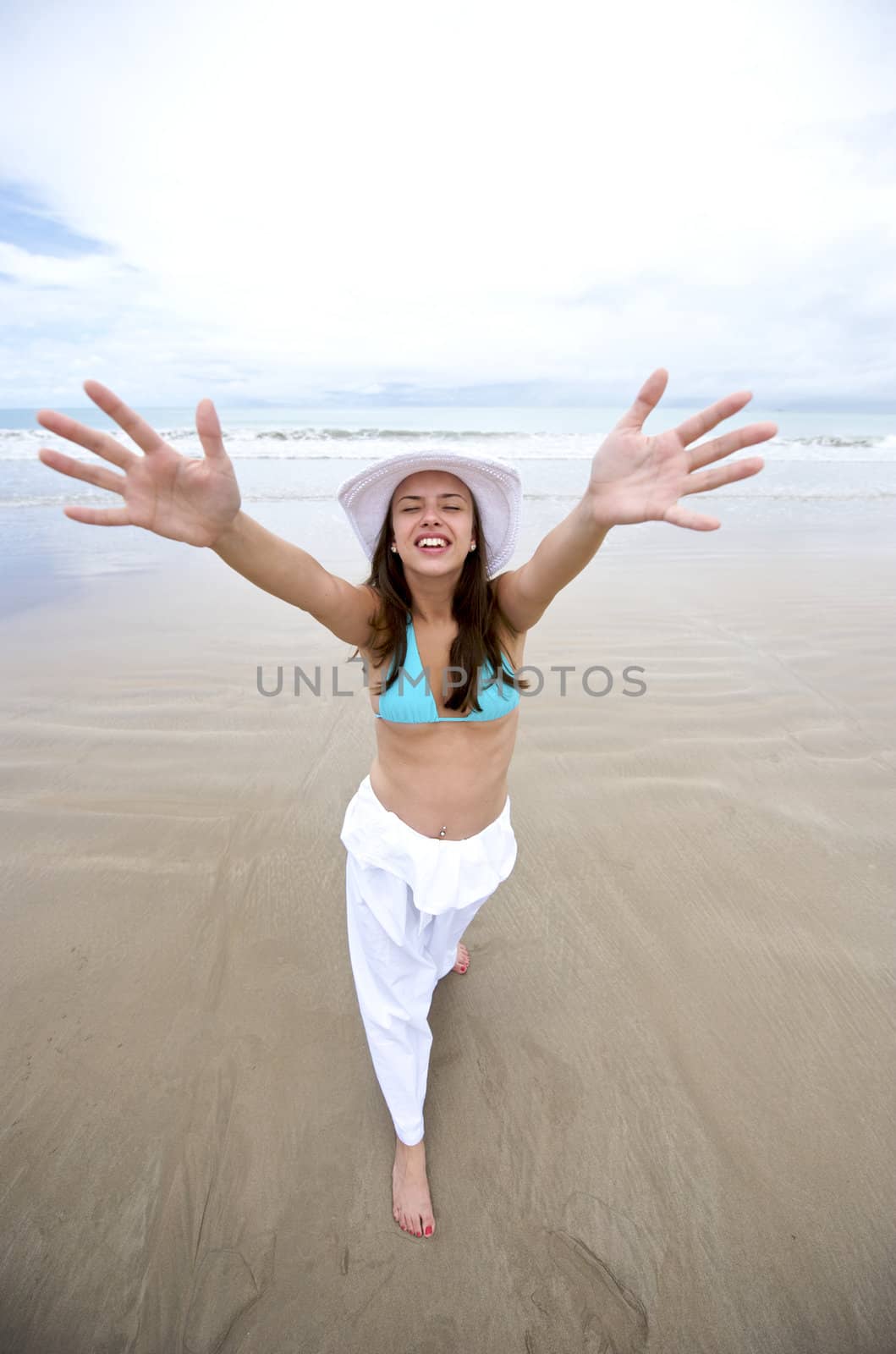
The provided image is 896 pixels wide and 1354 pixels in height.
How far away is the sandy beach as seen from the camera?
5.48ft

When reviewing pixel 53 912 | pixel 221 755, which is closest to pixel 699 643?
pixel 221 755

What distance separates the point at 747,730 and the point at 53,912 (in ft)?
12.7

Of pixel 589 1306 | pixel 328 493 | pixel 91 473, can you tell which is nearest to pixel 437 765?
pixel 91 473

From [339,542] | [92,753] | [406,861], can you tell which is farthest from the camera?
[339,542]

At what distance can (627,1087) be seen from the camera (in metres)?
2.13

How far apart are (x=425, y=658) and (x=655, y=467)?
80cm

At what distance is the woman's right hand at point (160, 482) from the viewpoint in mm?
1479

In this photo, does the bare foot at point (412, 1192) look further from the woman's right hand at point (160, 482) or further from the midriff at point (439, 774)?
the woman's right hand at point (160, 482)

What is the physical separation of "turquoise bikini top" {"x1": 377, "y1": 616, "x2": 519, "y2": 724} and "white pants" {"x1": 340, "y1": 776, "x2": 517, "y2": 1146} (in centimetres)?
30

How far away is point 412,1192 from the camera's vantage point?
1829mm

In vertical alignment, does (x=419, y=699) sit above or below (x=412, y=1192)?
above

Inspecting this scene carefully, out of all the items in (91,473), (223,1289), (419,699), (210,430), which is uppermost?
(210,430)

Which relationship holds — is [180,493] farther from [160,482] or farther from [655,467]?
[655,467]

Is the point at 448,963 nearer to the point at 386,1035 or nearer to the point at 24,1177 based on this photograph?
the point at 386,1035
